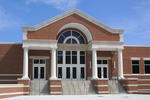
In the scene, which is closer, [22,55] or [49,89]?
[49,89]

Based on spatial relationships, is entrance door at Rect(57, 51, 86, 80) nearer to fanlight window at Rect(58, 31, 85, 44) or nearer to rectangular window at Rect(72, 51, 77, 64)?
rectangular window at Rect(72, 51, 77, 64)

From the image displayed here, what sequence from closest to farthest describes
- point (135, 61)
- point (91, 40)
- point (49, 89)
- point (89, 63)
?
point (49, 89)
point (91, 40)
point (89, 63)
point (135, 61)

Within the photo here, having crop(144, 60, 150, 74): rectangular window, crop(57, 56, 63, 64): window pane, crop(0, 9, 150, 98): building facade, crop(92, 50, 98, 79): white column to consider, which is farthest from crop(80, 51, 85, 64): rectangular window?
crop(144, 60, 150, 74): rectangular window

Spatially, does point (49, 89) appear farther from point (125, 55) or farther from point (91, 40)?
point (125, 55)

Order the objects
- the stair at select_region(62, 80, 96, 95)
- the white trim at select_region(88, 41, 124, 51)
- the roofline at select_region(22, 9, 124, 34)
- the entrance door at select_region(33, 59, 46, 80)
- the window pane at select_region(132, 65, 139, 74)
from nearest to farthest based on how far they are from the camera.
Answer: the stair at select_region(62, 80, 96, 95) < the roofline at select_region(22, 9, 124, 34) < the white trim at select_region(88, 41, 124, 51) < the entrance door at select_region(33, 59, 46, 80) < the window pane at select_region(132, 65, 139, 74)

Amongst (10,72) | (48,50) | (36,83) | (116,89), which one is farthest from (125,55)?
(10,72)

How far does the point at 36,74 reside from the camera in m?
29.9

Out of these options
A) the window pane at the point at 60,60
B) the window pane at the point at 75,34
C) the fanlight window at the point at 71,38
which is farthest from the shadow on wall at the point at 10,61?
the window pane at the point at 75,34

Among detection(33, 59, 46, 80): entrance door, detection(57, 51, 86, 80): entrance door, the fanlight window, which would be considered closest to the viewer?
detection(33, 59, 46, 80): entrance door

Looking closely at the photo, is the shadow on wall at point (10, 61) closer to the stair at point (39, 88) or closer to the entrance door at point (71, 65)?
the stair at point (39, 88)

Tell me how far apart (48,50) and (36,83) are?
5498 mm

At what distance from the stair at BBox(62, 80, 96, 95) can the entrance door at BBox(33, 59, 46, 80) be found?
14.3 feet

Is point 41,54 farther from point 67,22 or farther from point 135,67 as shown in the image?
point 135,67

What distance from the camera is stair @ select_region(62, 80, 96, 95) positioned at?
81.9 ft
